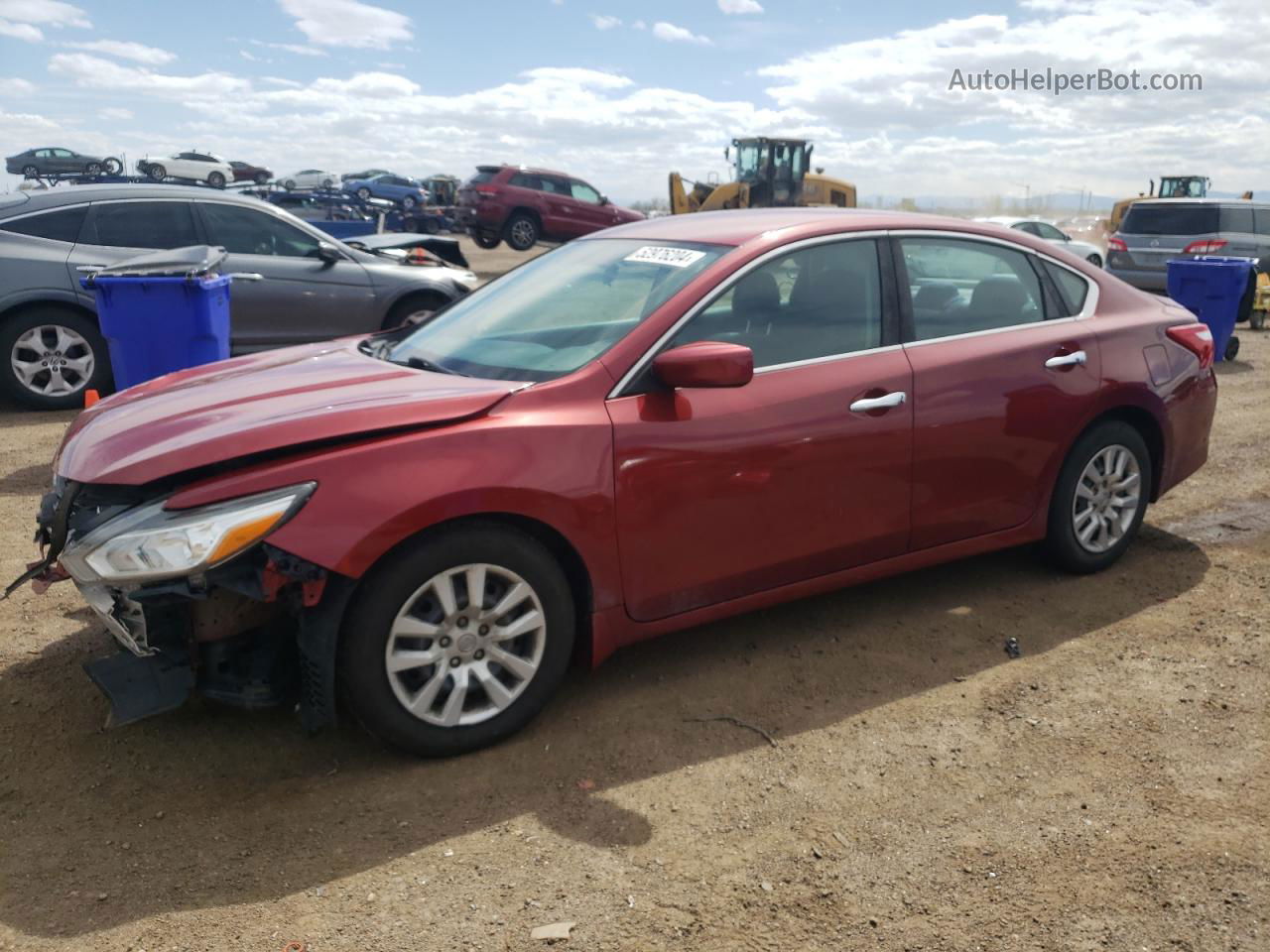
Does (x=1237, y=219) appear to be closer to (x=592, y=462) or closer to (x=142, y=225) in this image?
(x=142, y=225)

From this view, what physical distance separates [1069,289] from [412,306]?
619 cm

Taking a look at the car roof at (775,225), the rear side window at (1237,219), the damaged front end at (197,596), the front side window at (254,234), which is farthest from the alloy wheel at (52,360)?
the rear side window at (1237,219)

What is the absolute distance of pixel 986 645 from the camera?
4.11m

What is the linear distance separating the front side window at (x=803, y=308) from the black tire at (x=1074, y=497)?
1172 millimetres

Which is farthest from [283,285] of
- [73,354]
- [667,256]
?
[667,256]

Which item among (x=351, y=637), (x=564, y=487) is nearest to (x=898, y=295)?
(x=564, y=487)

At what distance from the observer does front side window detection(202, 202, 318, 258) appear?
855 centimetres

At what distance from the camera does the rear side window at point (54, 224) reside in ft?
25.9

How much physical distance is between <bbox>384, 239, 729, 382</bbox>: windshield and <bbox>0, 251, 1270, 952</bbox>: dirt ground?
3.83 feet

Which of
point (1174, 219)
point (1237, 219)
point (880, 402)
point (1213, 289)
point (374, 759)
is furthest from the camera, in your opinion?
point (1237, 219)

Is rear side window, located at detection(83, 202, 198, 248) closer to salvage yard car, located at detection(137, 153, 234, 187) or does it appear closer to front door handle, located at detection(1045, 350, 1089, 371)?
front door handle, located at detection(1045, 350, 1089, 371)

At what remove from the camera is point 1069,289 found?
457 cm

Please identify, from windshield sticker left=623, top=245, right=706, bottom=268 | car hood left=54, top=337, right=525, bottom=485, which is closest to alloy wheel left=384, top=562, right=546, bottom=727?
car hood left=54, top=337, right=525, bottom=485

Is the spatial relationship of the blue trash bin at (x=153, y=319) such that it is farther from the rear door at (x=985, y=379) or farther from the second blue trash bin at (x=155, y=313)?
the rear door at (x=985, y=379)
